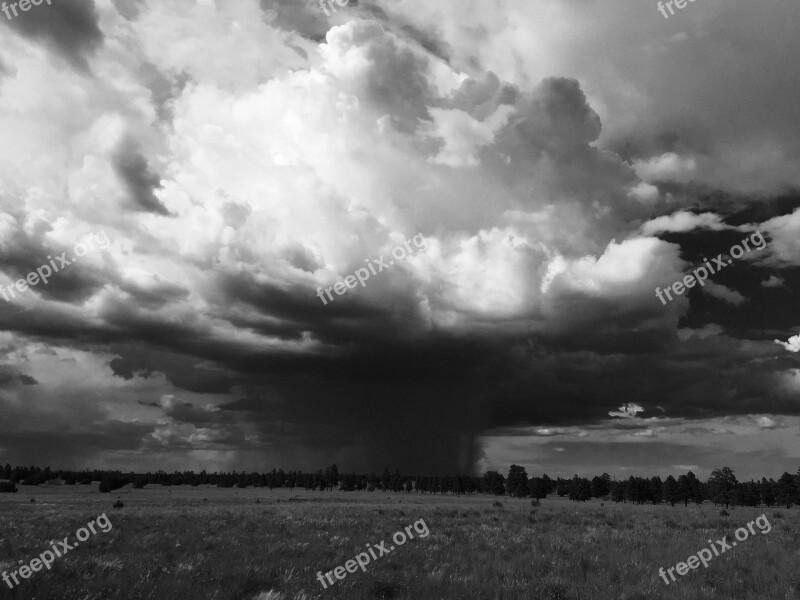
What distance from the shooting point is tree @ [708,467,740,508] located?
140125 millimetres

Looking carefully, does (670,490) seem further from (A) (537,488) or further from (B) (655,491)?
(A) (537,488)

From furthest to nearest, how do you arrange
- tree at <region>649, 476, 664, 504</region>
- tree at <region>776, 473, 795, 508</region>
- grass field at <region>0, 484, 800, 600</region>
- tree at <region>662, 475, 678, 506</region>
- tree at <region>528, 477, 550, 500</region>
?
tree at <region>528, 477, 550, 500</region>, tree at <region>649, 476, 664, 504</region>, tree at <region>662, 475, 678, 506</region>, tree at <region>776, 473, 795, 508</region>, grass field at <region>0, 484, 800, 600</region>

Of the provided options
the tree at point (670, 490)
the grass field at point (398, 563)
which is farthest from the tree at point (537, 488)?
the grass field at point (398, 563)

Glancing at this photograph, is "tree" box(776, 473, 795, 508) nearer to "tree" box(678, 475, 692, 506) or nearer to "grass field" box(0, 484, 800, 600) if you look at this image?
"tree" box(678, 475, 692, 506)

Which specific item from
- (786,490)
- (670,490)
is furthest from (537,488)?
(786,490)

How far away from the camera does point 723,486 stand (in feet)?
469

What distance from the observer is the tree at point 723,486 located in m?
140

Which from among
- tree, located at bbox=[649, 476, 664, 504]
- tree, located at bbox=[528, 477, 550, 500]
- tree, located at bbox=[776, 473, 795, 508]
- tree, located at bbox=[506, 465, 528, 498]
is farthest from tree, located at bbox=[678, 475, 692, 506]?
tree, located at bbox=[506, 465, 528, 498]

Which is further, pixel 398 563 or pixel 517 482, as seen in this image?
pixel 517 482

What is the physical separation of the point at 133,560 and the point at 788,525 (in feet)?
91.5

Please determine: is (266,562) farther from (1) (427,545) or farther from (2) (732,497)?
(2) (732,497)

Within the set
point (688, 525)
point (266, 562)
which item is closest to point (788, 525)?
point (688, 525)

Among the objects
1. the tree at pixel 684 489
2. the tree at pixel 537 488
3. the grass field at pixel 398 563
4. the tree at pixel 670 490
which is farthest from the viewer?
the tree at pixel 537 488

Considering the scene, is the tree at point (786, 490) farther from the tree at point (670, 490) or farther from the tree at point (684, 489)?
the tree at point (670, 490)
